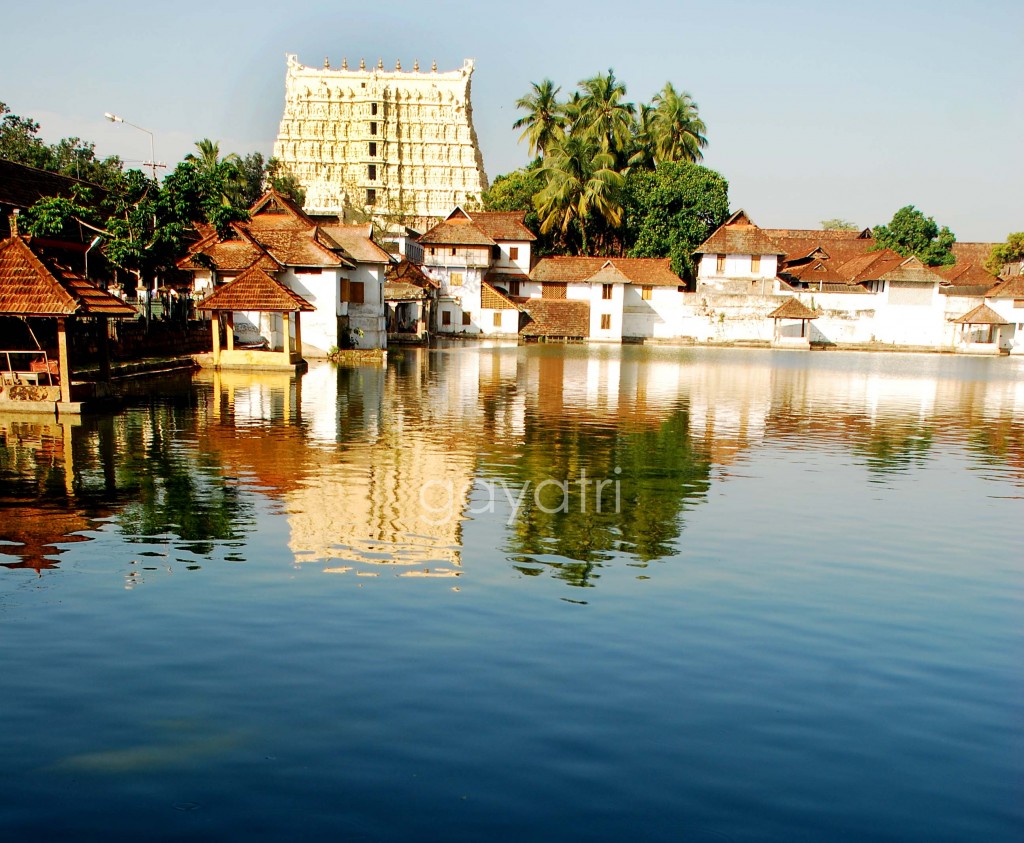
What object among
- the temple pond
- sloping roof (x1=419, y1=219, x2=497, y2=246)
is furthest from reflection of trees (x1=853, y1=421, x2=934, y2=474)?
sloping roof (x1=419, y1=219, x2=497, y2=246)

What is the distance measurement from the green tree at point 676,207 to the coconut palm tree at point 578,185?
2.32m

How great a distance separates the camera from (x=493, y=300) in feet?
201

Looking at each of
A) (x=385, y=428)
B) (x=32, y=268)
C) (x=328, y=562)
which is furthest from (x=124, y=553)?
(x=32, y=268)

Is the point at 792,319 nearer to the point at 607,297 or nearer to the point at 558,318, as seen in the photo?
the point at 607,297

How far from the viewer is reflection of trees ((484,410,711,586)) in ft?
34.9

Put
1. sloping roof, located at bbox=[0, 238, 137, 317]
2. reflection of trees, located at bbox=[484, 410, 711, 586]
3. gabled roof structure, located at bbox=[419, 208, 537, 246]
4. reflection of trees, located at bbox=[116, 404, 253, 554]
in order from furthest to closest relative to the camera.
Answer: gabled roof structure, located at bbox=[419, 208, 537, 246] → sloping roof, located at bbox=[0, 238, 137, 317] → reflection of trees, located at bbox=[116, 404, 253, 554] → reflection of trees, located at bbox=[484, 410, 711, 586]

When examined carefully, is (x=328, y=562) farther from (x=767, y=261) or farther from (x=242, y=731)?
(x=767, y=261)

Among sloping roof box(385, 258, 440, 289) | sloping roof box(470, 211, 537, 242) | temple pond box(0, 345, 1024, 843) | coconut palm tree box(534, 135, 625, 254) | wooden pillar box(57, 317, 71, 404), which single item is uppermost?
coconut palm tree box(534, 135, 625, 254)

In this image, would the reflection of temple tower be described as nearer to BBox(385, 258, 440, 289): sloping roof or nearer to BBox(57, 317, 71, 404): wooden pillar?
BBox(57, 317, 71, 404): wooden pillar

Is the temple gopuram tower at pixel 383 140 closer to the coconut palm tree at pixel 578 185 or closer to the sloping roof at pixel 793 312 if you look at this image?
the coconut palm tree at pixel 578 185

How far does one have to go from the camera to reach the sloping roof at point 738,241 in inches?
2527

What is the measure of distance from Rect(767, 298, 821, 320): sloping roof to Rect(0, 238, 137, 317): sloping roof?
50778mm

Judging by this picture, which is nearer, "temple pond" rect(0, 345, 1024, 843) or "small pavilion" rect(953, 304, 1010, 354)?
"temple pond" rect(0, 345, 1024, 843)

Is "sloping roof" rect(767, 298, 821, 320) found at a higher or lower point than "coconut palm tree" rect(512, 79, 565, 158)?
lower
